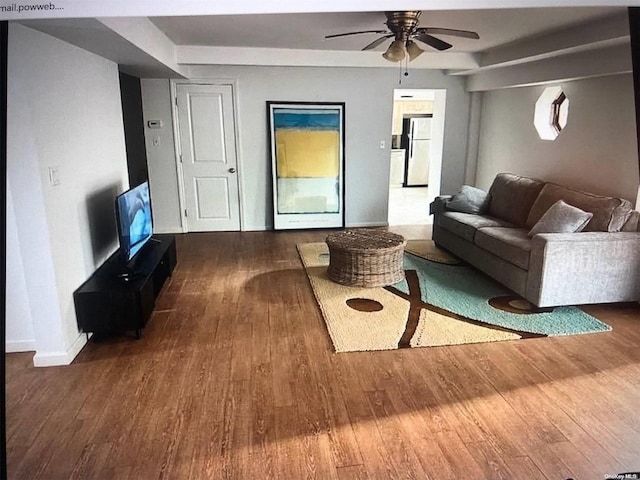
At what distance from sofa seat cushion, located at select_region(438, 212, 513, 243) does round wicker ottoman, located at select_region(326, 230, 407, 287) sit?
0.76m

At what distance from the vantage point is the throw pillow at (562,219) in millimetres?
3609

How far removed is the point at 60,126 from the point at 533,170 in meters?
4.76

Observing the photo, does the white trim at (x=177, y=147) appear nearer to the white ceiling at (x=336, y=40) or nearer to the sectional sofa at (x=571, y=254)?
the white ceiling at (x=336, y=40)

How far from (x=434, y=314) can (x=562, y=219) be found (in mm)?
1342

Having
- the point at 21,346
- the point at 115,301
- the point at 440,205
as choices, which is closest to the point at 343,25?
the point at 440,205

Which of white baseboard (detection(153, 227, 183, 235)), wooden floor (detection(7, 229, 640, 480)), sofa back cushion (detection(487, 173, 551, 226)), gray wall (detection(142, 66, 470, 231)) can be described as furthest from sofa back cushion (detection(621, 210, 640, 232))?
white baseboard (detection(153, 227, 183, 235))

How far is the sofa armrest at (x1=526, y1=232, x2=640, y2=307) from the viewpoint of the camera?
3.37 meters

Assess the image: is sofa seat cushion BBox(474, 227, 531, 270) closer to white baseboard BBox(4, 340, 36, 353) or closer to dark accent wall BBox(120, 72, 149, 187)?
white baseboard BBox(4, 340, 36, 353)

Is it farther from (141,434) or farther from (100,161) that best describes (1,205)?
(100,161)

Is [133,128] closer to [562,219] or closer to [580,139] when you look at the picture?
[562,219]

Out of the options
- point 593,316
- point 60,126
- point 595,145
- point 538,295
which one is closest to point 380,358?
point 538,295

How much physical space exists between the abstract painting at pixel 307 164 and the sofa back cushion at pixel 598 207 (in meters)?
2.78

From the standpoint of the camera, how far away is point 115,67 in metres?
4.01

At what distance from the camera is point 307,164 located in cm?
609
